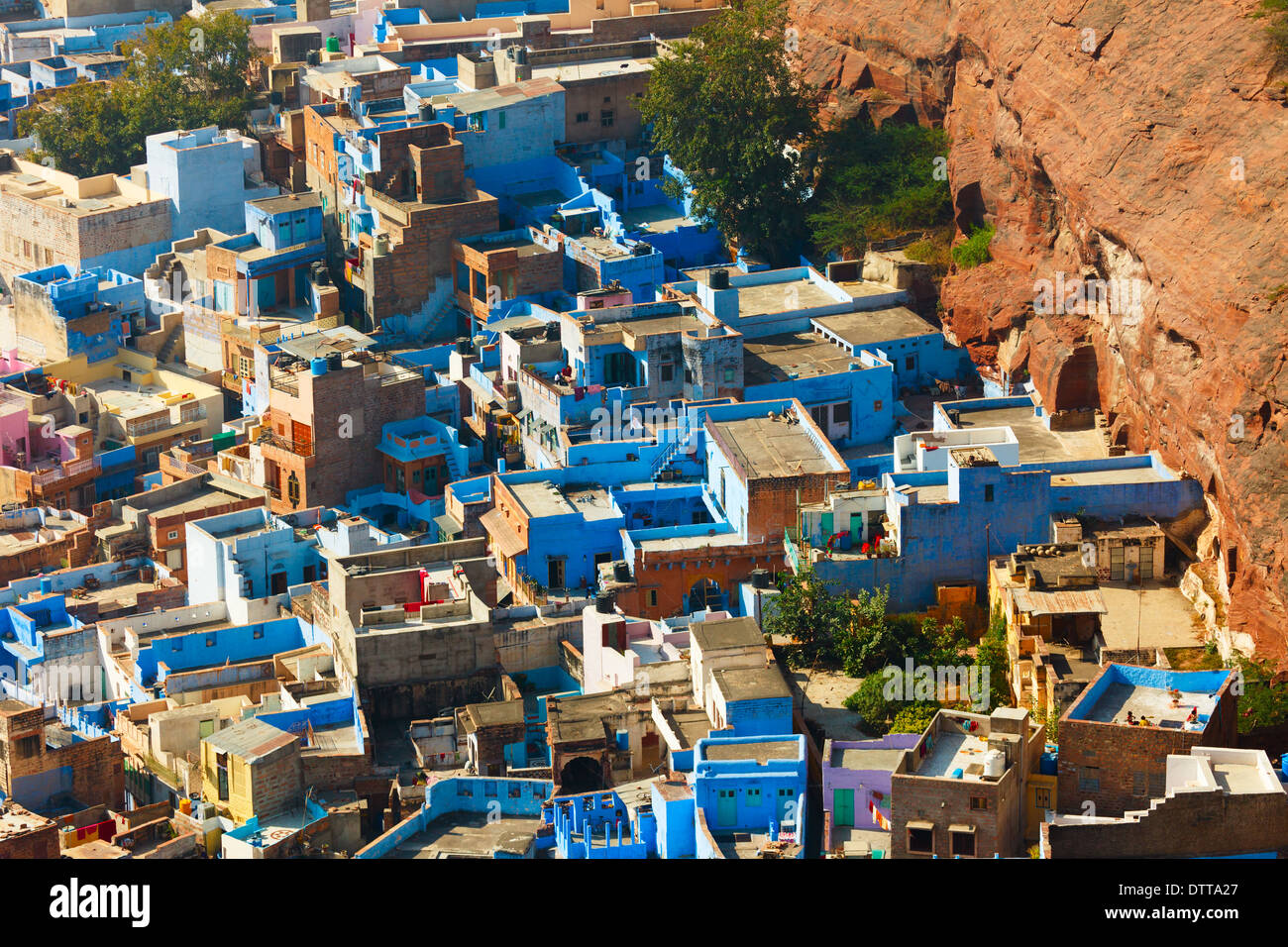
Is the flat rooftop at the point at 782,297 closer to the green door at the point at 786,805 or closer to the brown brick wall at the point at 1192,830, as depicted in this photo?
the green door at the point at 786,805

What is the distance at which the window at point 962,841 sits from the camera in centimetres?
3073

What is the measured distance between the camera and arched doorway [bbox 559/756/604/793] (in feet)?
123

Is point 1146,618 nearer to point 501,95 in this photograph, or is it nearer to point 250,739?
point 250,739

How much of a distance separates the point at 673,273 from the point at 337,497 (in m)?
14.1

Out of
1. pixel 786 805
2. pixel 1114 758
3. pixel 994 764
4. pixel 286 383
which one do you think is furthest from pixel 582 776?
pixel 286 383

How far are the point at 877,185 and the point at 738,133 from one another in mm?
4515

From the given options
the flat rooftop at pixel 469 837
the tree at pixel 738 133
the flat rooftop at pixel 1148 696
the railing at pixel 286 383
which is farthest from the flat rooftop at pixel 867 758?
the tree at pixel 738 133

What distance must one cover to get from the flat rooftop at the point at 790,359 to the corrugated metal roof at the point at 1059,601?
11.9m

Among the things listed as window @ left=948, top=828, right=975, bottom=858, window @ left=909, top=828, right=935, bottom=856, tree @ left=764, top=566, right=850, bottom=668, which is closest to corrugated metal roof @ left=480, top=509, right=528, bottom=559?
tree @ left=764, top=566, right=850, bottom=668

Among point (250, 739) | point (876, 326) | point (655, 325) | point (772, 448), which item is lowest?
point (250, 739)

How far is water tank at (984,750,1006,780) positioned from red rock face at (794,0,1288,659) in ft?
25.2

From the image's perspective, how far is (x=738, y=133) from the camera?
59312 millimetres

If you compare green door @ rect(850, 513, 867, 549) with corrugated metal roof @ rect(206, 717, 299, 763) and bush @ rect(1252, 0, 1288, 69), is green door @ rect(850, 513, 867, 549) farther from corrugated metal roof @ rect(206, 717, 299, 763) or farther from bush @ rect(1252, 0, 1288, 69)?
bush @ rect(1252, 0, 1288, 69)
